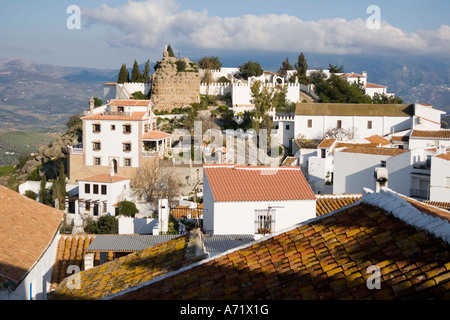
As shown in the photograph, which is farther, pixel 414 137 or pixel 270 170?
pixel 414 137

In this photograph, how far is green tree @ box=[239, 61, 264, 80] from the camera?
5023 cm

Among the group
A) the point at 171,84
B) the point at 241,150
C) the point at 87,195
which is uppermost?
the point at 171,84

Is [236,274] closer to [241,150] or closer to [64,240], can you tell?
[64,240]

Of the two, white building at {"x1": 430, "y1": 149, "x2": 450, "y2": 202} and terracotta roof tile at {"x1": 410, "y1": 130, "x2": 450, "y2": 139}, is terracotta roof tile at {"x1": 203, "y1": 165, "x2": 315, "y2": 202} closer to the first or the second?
white building at {"x1": 430, "y1": 149, "x2": 450, "y2": 202}

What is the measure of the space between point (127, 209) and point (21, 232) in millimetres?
18729

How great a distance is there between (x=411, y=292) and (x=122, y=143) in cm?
2999

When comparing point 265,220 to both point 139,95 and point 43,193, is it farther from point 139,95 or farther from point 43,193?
point 139,95

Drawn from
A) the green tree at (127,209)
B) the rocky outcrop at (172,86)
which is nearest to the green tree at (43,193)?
the green tree at (127,209)

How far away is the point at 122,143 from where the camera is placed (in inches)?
1270

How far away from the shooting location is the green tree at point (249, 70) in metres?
50.2

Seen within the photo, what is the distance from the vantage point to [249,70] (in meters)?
50.3

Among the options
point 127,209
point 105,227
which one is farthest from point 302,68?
point 105,227

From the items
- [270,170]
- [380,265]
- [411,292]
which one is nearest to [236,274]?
[380,265]

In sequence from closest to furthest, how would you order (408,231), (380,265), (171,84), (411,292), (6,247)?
(411,292) < (380,265) < (408,231) < (6,247) < (171,84)
